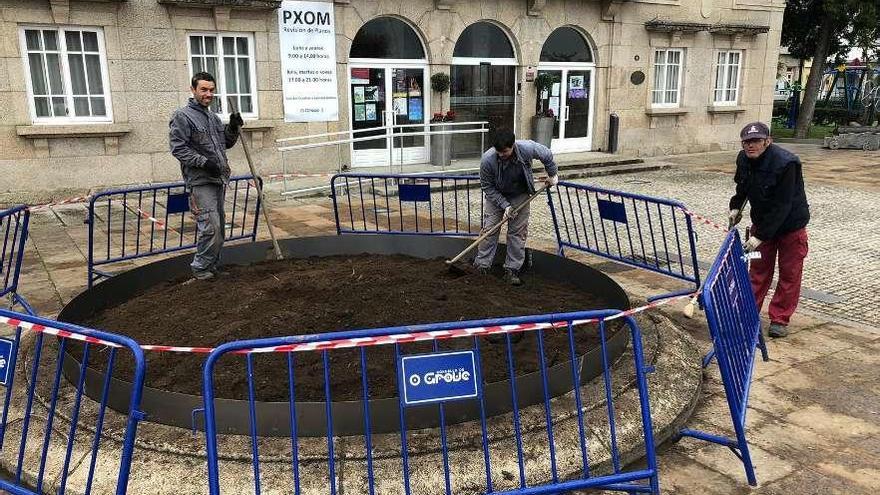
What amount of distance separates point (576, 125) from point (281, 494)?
49.8 feet

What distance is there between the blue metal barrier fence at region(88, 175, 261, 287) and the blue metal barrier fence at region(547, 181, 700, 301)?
3.44 m

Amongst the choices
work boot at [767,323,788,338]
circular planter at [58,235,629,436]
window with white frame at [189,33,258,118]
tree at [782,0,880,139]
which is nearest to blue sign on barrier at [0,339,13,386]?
circular planter at [58,235,629,436]

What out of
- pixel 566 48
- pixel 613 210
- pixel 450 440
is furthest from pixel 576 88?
pixel 450 440

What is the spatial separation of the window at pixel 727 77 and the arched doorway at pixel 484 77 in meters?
6.83

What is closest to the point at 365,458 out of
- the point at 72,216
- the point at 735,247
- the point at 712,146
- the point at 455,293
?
→ the point at 455,293

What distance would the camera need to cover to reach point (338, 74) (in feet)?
43.7

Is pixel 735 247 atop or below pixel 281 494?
atop

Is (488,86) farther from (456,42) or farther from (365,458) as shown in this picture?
(365,458)

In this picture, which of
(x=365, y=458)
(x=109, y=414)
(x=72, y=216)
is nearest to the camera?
(x=365, y=458)

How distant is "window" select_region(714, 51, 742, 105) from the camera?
18766 mm

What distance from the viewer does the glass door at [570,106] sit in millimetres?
16406

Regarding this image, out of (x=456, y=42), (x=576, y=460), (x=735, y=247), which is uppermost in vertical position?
(x=456, y=42)

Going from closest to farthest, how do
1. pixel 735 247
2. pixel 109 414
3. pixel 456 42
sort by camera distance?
pixel 109 414, pixel 735 247, pixel 456 42

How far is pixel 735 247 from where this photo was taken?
4543 millimetres
